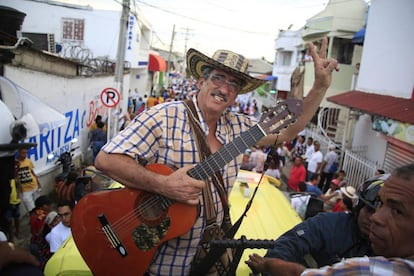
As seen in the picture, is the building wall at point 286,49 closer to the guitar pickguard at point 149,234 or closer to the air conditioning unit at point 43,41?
the air conditioning unit at point 43,41

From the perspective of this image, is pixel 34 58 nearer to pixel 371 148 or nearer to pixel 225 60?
pixel 225 60

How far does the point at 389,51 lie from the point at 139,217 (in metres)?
9.79

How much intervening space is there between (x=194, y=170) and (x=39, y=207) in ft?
12.8

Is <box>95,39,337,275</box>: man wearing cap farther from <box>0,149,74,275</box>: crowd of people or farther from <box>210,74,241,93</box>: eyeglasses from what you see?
<box>0,149,74,275</box>: crowd of people

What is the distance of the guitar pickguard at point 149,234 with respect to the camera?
6.70 feet

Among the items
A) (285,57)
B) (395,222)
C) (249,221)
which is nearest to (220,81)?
(395,222)

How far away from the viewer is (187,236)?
6.98 feet

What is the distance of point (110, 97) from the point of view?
30.6ft

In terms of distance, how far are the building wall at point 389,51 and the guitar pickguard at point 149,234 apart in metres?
8.49

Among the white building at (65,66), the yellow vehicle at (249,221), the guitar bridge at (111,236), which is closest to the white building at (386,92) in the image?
the yellow vehicle at (249,221)

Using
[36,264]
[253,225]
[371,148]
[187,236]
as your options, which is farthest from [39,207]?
[371,148]

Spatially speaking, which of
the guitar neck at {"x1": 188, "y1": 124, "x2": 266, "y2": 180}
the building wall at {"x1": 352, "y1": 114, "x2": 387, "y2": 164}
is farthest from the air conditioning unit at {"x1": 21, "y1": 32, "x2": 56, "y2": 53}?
the guitar neck at {"x1": 188, "y1": 124, "x2": 266, "y2": 180}

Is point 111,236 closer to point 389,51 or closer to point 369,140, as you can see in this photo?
point 389,51

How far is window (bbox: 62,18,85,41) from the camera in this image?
20.4 metres
